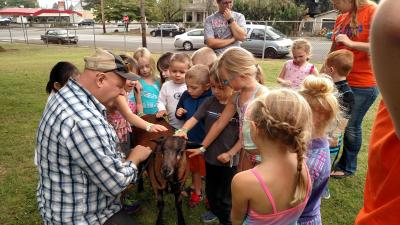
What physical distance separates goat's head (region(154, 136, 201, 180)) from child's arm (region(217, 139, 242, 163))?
38 centimetres

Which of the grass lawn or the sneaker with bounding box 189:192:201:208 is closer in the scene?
the grass lawn

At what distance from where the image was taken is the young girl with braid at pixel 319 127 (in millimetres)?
2432

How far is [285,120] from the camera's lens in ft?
6.05

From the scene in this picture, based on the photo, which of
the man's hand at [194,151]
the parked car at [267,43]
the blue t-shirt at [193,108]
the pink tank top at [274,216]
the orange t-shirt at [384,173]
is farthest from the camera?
the parked car at [267,43]

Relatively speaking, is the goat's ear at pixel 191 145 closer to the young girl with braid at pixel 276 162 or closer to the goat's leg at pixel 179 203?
the goat's leg at pixel 179 203

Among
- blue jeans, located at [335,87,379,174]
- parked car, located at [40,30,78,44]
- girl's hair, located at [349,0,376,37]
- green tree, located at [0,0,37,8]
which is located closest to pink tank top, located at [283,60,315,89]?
blue jeans, located at [335,87,379,174]

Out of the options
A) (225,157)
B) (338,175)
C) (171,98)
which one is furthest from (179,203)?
(338,175)

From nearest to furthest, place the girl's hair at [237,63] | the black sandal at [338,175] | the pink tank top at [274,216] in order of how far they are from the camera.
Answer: the pink tank top at [274,216], the girl's hair at [237,63], the black sandal at [338,175]

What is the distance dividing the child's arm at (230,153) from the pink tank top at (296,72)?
194 cm

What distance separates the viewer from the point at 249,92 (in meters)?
3.00

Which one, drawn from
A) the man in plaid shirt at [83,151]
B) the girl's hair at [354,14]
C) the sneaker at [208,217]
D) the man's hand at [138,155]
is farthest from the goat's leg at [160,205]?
the girl's hair at [354,14]

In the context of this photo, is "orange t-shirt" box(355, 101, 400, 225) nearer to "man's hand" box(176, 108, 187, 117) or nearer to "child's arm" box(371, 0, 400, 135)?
A: "child's arm" box(371, 0, 400, 135)

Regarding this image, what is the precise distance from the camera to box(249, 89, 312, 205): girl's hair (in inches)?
72.2

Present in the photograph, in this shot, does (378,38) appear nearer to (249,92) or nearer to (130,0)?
(249,92)
